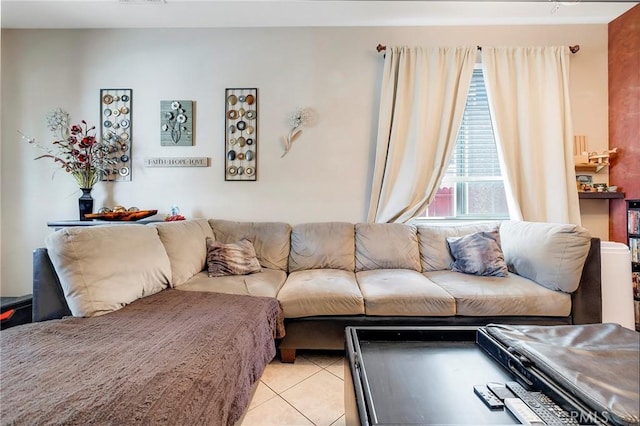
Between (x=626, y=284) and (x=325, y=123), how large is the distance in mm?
2461

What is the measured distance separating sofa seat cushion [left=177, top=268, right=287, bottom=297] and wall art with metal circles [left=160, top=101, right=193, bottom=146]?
1.43 metres

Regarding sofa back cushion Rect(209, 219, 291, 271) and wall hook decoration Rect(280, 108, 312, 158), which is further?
wall hook decoration Rect(280, 108, 312, 158)

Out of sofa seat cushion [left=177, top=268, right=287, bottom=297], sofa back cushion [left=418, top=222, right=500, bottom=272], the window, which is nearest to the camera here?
sofa seat cushion [left=177, top=268, right=287, bottom=297]

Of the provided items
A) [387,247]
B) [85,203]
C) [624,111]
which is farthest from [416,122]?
[85,203]

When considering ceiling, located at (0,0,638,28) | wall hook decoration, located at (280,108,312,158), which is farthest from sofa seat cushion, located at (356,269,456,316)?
ceiling, located at (0,0,638,28)

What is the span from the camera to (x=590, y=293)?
162 cm

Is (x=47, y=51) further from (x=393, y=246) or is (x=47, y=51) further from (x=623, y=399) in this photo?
(x=623, y=399)

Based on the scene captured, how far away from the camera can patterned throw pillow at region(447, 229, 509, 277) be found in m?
1.96

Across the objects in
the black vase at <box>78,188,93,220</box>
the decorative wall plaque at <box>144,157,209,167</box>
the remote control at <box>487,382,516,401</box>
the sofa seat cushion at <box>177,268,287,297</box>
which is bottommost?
the remote control at <box>487,382,516,401</box>

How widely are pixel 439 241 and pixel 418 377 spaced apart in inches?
62.9

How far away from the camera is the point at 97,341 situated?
38.8 inches

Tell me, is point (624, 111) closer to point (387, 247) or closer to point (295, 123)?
point (387, 247)

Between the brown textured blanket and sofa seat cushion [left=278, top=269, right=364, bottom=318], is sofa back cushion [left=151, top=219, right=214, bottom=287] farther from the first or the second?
sofa seat cushion [left=278, top=269, right=364, bottom=318]

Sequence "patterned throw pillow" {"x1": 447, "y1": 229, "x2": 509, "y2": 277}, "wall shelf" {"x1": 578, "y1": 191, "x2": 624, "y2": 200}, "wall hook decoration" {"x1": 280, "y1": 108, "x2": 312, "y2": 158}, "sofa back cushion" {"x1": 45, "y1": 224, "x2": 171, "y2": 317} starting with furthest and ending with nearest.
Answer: "wall hook decoration" {"x1": 280, "y1": 108, "x2": 312, "y2": 158}, "wall shelf" {"x1": 578, "y1": 191, "x2": 624, "y2": 200}, "patterned throw pillow" {"x1": 447, "y1": 229, "x2": 509, "y2": 277}, "sofa back cushion" {"x1": 45, "y1": 224, "x2": 171, "y2": 317}
